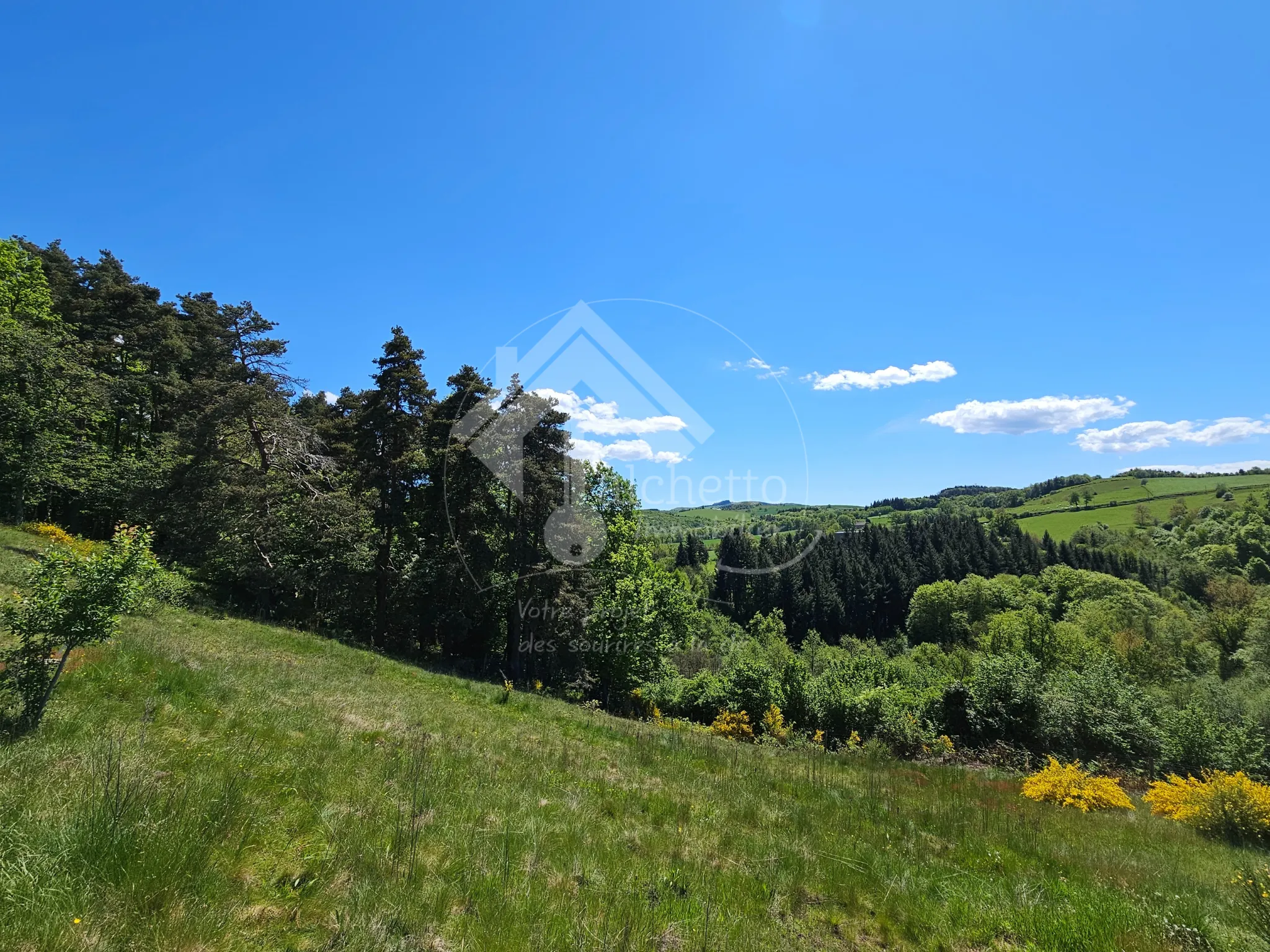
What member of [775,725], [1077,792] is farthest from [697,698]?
[1077,792]

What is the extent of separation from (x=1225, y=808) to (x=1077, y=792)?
7.87 feet

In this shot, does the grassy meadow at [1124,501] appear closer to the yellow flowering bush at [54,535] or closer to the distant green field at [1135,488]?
the distant green field at [1135,488]

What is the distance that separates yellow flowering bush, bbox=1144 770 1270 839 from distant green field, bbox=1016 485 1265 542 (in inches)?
5889

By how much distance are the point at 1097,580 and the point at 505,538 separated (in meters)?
99.3

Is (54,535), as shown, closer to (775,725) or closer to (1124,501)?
(775,725)

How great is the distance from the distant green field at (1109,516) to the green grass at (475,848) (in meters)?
157

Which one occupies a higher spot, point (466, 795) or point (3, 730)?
point (3, 730)

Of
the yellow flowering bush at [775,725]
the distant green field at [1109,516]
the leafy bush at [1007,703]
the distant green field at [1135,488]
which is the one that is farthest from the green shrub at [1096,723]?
the distant green field at [1135,488]

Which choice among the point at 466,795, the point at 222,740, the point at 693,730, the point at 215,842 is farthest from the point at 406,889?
the point at 693,730

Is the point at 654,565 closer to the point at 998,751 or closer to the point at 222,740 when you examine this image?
the point at 998,751

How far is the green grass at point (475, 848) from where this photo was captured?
3535mm

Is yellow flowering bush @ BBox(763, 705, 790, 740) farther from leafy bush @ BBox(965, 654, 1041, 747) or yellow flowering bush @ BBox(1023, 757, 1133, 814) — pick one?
yellow flowering bush @ BBox(1023, 757, 1133, 814)

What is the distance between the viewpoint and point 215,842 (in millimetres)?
4113

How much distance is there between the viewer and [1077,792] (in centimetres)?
1075
